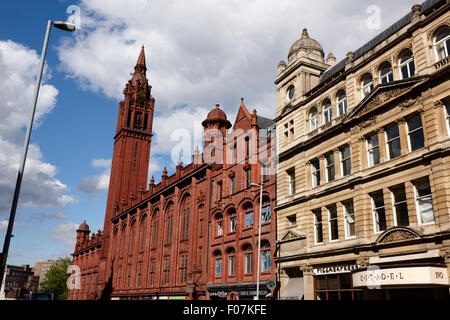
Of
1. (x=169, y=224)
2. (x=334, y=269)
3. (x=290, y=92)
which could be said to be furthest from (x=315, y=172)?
(x=169, y=224)

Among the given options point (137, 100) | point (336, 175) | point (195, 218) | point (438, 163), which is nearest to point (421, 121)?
point (438, 163)

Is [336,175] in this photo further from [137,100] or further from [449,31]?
[137,100]

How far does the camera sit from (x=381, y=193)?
22656mm

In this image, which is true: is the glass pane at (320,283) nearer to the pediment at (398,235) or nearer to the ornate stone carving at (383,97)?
the pediment at (398,235)

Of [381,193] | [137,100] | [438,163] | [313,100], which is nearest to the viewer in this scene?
[438,163]

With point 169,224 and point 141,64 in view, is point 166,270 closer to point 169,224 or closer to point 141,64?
point 169,224

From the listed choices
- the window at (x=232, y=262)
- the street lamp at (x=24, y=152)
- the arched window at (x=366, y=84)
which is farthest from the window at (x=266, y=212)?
the street lamp at (x=24, y=152)

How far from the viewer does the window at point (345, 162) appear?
25.6m

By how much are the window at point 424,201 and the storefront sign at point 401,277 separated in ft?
8.63

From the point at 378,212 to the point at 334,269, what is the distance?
15.4 feet

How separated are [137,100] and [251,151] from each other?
57.5 metres

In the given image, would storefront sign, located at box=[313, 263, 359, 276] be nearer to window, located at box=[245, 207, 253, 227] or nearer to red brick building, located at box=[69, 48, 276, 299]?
red brick building, located at box=[69, 48, 276, 299]

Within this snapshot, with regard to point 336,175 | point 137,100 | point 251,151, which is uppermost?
point 137,100

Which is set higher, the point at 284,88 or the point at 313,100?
the point at 284,88
